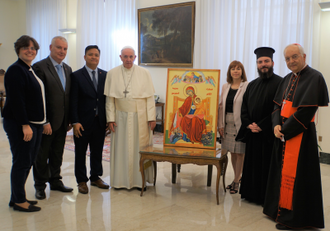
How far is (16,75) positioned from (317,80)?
297cm

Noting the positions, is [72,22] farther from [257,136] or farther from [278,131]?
[278,131]

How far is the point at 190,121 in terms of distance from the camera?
396 cm

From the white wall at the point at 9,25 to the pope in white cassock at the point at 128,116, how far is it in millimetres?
10210

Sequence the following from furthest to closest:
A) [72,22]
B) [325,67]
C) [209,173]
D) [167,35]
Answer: [72,22]
[167,35]
[325,67]
[209,173]

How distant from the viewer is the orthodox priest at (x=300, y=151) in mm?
2938

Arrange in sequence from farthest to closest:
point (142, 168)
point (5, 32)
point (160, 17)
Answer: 1. point (5, 32)
2. point (160, 17)
3. point (142, 168)

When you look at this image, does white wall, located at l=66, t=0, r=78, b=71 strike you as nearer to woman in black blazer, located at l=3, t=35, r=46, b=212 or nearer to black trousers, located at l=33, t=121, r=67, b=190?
black trousers, located at l=33, t=121, r=67, b=190

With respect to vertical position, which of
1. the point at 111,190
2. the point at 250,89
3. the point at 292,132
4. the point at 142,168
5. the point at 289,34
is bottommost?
the point at 111,190

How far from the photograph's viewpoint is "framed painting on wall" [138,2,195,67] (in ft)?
24.7

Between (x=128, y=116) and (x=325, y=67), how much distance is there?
12.4 feet

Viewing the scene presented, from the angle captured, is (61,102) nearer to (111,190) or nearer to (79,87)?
(79,87)

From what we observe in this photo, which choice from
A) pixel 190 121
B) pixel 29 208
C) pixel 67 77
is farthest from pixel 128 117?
pixel 29 208

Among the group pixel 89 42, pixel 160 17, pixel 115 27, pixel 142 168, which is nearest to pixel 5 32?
pixel 89 42

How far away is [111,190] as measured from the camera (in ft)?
13.6
